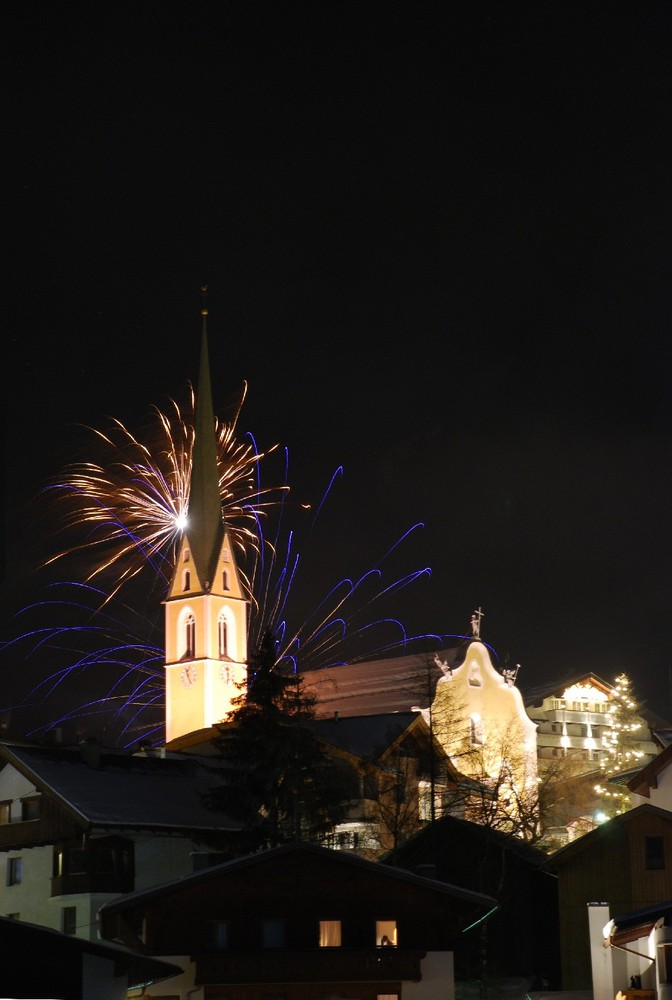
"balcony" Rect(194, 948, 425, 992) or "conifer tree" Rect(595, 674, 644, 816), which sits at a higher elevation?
"conifer tree" Rect(595, 674, 644, 816)

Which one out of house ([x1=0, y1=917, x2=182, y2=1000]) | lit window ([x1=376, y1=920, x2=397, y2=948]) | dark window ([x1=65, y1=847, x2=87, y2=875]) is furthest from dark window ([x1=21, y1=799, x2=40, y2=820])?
house ([x1=0, y1=917, x2=182, y2=1000])

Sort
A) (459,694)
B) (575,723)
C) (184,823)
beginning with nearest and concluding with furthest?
(184,823)
(459,694)
(575,723)

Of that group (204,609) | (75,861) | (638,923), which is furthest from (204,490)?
(638,923)

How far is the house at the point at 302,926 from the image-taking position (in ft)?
143

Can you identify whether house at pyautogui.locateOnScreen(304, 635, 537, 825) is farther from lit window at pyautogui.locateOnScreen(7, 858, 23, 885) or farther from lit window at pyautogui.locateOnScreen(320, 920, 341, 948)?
lit window at pyautogui.locateOnScreen(320, 920, 341, 948)

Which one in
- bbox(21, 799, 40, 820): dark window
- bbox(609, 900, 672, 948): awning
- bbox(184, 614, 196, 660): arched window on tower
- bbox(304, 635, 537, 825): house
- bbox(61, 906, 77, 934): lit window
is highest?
bbox(184, 614, 196, 660): arched window on tower

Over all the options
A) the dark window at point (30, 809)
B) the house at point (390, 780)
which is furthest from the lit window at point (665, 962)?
the dark window at point (30, 809)

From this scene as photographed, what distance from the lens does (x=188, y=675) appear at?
423 feet

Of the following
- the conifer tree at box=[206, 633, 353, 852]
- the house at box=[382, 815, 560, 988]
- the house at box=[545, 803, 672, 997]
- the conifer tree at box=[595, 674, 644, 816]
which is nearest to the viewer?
the house at box=[545, 803, 672, 997]

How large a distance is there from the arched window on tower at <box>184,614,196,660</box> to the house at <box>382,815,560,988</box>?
75.5 m

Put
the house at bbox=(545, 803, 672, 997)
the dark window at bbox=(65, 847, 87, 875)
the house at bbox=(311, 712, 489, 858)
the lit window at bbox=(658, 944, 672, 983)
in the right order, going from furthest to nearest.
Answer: the house at bbox=(311, 712, 489, 858), the dark window at bbox=(65, 847, 87, 875), the house at bbox=(545, 803, 672, 997), the lit window at bbox=(658, 944, 672, 983)

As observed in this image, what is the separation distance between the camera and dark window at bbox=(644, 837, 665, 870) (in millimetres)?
49344

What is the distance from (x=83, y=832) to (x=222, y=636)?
7578cm

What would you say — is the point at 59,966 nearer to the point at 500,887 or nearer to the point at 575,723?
the point at 500,887
